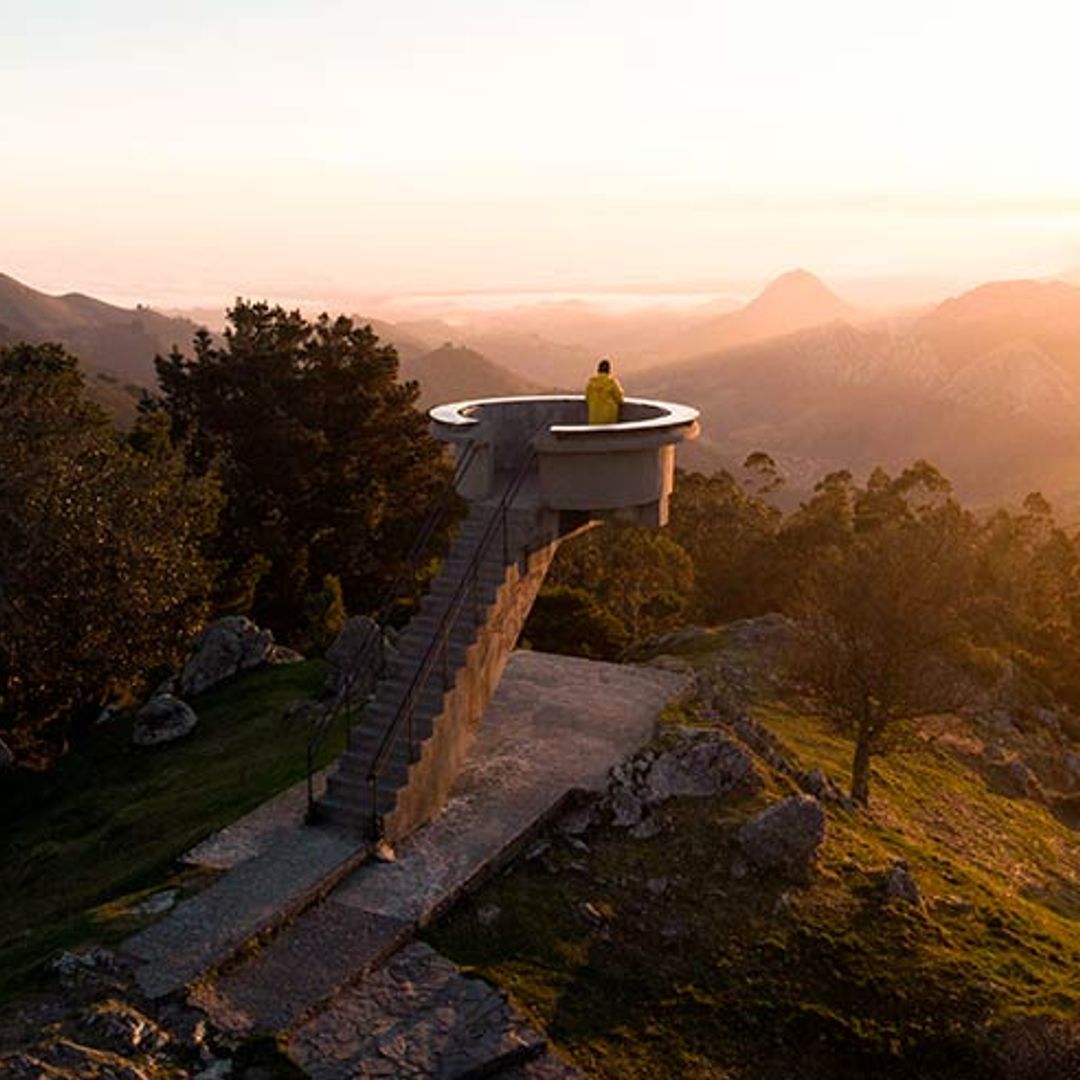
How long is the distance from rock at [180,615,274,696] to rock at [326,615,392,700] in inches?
119

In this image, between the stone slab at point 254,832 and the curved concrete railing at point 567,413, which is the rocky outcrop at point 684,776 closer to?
the stone slab at point 254,832

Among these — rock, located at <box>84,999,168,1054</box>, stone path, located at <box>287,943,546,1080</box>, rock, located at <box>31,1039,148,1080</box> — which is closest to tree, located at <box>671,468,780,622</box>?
stone path, located at <box>287,943,546,1080</box>

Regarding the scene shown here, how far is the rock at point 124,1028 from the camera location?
12.0m

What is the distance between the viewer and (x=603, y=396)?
875 inches

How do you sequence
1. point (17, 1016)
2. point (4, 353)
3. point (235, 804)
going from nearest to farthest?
point (17, 1016) → point (235, 804) → point (4, 353)

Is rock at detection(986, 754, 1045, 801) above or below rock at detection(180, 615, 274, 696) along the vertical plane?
below

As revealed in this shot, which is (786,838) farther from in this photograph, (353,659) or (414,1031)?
(353,659)

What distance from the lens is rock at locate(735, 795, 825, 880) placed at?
17.2 metres

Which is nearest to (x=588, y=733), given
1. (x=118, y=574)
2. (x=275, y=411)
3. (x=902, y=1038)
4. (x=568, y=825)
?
(x=568, y=825)

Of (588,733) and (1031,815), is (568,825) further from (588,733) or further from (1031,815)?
(1031,815)

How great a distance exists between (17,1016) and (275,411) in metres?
35.2

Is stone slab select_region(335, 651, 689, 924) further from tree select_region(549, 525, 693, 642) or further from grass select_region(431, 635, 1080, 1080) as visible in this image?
tree select_region(549, 525, 693, 642)

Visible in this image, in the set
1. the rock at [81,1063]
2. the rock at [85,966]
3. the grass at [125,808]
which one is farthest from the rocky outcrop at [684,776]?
the rock at [81,1063]

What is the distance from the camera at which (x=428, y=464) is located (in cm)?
4950
